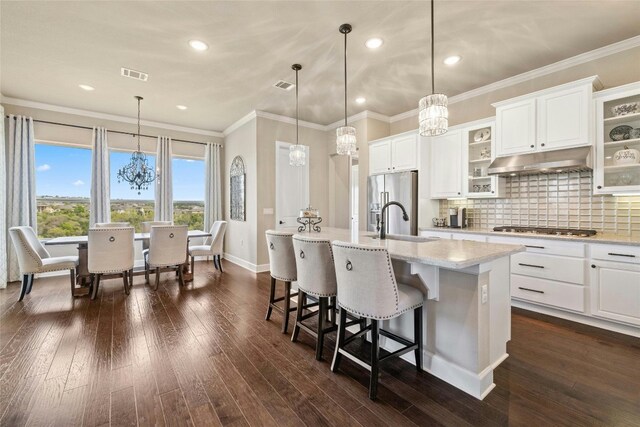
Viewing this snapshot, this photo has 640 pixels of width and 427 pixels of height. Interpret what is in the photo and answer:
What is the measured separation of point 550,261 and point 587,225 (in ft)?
2.40

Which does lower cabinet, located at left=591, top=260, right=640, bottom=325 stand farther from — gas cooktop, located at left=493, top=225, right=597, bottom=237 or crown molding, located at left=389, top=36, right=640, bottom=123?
crown molding, located at left=389, top=36, right=640, bottom=123

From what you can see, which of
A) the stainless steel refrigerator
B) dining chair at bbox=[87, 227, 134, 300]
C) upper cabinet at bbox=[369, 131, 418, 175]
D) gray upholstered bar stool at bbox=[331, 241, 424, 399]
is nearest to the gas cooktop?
the stainless steel refrigerator

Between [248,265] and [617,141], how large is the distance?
5468 millimetres

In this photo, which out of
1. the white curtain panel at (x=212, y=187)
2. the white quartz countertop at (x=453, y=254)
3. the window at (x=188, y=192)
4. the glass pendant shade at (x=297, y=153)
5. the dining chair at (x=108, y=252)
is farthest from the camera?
the white curtain panel at (x=212, y=187)

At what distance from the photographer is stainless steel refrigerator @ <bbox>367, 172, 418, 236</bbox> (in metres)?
4.46

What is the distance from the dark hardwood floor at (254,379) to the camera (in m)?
1.65

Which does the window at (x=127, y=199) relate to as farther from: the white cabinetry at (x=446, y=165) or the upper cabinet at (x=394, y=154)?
the white cabinetry at (x=446, y=165)

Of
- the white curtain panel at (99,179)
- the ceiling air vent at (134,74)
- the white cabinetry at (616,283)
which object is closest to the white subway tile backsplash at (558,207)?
the white cabinetry at (616,283)

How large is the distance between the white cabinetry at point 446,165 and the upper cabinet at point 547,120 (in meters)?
0.59

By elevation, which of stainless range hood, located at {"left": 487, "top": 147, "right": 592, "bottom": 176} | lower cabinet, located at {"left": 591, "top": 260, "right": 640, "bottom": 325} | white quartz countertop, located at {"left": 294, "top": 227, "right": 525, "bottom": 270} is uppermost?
stainless range hood, located at {"left": 487, "top": 147, "right": 592, "bottom": 176}

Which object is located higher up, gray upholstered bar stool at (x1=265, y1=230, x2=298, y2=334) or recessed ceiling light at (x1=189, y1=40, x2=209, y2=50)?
recessed ceiling light at (x1=189, y1=40, x2=209, y2=50)

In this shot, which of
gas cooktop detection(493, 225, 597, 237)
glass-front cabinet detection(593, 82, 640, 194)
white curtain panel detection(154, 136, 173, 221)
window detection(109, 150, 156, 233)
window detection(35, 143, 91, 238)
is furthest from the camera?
white curtain panel detection(154, 136, 173, 221)

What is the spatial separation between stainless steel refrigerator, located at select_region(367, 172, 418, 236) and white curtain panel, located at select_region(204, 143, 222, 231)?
3544 mm

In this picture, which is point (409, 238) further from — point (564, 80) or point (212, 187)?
point (212, 187)
